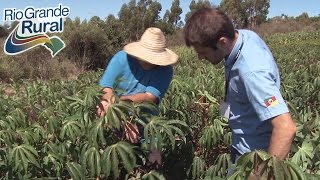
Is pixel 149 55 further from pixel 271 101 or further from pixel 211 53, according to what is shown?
pixel 271 101

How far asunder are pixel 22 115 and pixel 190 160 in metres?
1.21

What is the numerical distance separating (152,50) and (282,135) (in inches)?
45.6

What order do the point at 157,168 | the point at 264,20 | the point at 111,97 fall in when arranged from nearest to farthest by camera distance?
the point at 111,97 → the point at 157,168 → the point at 264,20

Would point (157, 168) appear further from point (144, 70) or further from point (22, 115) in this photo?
point (22, 115)

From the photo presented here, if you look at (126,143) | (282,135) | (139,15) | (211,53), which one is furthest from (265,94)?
(139,15)

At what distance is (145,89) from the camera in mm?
2748

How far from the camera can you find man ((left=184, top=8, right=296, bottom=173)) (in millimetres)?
1777

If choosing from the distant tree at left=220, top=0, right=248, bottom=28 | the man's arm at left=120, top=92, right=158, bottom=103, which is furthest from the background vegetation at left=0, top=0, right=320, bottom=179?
the distant tree at left=220, top=0, right=248, bottom=28

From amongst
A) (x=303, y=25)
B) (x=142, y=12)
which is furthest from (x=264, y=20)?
(x=142, y=12)

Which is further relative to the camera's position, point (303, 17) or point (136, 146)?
point (303, 17)

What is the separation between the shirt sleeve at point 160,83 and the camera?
2.73 meters

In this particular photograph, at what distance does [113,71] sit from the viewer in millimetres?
2686

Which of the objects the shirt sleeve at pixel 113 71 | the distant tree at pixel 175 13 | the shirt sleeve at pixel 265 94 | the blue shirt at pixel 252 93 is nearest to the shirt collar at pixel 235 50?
the blue shirt at pixel 252 93

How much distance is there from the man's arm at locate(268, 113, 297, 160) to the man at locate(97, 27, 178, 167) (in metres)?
0.98
